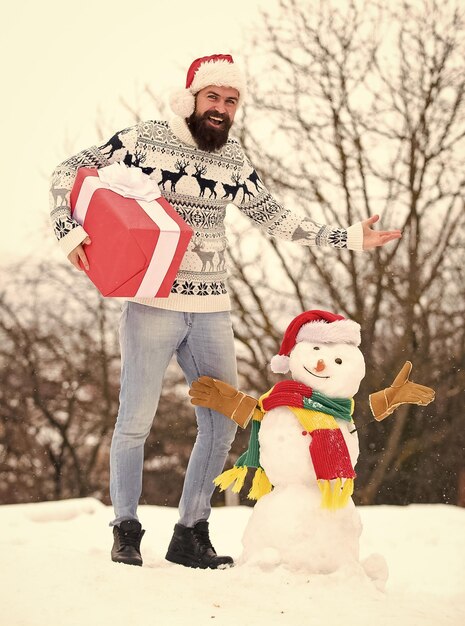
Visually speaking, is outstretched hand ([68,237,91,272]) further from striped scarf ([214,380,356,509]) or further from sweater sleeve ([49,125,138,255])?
striped scarf ([214,380,356,509])

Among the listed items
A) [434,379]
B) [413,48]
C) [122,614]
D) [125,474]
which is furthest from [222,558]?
[413,48]

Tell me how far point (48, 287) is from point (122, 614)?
3738mm

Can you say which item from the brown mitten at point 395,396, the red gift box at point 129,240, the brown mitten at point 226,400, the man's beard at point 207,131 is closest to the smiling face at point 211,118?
the man's beard at point 207,131

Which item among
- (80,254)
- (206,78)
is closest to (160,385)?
(80,254)

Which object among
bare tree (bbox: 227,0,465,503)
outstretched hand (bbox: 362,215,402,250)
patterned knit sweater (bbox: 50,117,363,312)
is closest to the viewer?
patterned knit sweater (bbox: 50,117,363,312)

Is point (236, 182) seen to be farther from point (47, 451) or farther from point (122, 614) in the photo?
point (47, 451)

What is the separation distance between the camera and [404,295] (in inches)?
204

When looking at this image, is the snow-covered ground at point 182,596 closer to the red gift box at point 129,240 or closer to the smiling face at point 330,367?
the smiling face at point 330,367

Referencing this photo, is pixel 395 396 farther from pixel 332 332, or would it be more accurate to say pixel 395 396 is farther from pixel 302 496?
pixel 302 496

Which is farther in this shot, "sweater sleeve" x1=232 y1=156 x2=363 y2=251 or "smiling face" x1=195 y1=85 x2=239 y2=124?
"sweater sleeve" x1=232 y1=156 x2=363 y2=251

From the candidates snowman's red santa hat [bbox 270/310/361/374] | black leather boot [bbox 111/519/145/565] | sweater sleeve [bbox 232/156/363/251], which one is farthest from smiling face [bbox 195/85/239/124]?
black leather boot [bbox 111/519/145/565]

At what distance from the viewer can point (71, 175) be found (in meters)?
2.28

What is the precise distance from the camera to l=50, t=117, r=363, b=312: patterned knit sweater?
2293 millimetres

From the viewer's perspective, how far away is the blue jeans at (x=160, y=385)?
2305 mm
